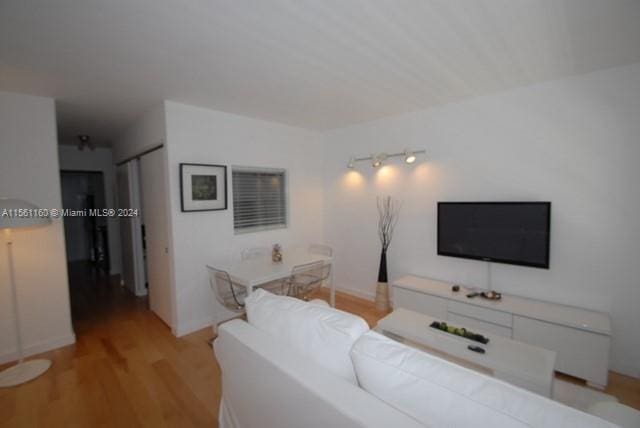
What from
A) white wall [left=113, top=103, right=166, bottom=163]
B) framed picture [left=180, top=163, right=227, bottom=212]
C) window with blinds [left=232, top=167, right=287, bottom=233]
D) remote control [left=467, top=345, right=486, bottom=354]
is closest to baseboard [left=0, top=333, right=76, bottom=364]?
framed picture [left=180, top=163, right=227, bottom=212]

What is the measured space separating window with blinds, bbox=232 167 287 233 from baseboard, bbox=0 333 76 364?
2.00m

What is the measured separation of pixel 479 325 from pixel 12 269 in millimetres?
4304

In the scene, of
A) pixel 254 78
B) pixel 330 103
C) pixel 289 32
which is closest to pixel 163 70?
pixel 254 78

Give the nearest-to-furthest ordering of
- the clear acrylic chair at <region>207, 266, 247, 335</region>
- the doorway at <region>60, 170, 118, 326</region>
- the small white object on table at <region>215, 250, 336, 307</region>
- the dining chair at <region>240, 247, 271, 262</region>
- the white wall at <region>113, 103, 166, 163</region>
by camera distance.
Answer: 1. the small white object on table at <region>215, 250, 336, 307</region>
2. the clear acrylic chair at <region>207, 266, 247, 335</region>
3. the white wall at <region>113, 103, 166, 163</region>
4. the dining chair at <region>240, 247, 271, 262</region>
5. the doorway at <region>60, 170, 118, 326</region>

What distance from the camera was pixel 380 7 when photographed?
1537mm

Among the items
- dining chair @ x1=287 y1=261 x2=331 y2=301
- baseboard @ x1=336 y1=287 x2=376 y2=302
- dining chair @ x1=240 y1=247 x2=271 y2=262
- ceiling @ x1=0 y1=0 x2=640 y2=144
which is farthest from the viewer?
baseboard @ x1=336 y1=287 x2=376 y2=302

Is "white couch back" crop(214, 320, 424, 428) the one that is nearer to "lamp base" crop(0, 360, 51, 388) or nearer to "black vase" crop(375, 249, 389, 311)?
"lamp base" crop(0, 360, 51, 388)

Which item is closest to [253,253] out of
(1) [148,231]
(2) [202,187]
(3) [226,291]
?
(3) [226,291]

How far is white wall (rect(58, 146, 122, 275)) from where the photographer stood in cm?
504

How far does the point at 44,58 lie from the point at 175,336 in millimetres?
2673

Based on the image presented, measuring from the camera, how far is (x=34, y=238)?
9.07 feet

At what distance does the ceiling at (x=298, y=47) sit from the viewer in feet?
5.07

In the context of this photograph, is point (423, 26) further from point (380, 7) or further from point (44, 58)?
point (44, 58)

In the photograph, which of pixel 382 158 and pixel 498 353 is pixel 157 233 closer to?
pixel 382 158
